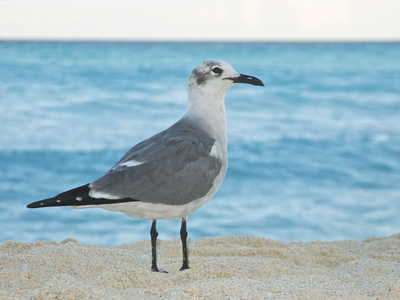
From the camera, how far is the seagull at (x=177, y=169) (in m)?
3.07

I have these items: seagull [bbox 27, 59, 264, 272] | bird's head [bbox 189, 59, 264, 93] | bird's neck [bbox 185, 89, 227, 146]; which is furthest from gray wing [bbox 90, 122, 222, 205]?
bird's head [bbox 189, 59, 264, 93]

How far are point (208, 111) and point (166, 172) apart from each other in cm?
65

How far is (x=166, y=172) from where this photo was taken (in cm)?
327

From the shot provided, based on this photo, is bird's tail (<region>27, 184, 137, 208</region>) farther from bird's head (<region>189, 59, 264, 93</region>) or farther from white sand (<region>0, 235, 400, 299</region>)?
bird's head (<region>189, 59, 264, 93</region>)

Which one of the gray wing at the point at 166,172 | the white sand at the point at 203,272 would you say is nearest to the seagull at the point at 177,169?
the gray wing at the point at 166,172

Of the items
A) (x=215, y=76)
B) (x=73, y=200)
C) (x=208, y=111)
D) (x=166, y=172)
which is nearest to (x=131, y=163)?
(x=166, y=172)

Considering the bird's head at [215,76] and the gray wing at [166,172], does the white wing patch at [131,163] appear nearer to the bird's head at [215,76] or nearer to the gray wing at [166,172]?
the gray wing at [166,172]

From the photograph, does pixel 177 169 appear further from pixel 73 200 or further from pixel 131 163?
pixel 73 200

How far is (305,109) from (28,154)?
35.0ft

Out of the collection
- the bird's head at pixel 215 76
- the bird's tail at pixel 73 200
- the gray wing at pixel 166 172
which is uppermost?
the bird's head at pixel 215 76

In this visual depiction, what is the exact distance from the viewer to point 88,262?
3.69 metres

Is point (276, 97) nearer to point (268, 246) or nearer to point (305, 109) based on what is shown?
point (305, 109)

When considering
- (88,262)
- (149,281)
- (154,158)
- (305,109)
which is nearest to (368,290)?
(149,281)

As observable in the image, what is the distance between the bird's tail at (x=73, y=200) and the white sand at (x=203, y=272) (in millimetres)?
428
